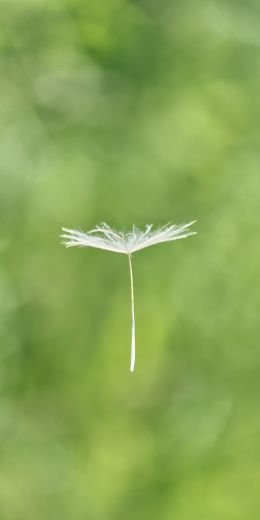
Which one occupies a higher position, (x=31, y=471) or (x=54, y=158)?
(x=54, y=158)

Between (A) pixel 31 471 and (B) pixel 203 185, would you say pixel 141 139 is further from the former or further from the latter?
(A) pixel 31 471

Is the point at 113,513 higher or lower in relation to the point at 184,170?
lower

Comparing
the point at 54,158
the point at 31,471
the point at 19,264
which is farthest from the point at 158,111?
the point at 31,471

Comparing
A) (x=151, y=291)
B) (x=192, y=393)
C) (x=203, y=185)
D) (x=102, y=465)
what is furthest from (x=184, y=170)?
(x=102, y=465)

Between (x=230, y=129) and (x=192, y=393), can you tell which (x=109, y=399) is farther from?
(x=230, y=129)

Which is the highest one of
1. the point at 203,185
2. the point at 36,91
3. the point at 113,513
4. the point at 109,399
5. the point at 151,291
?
the point at 36,91
